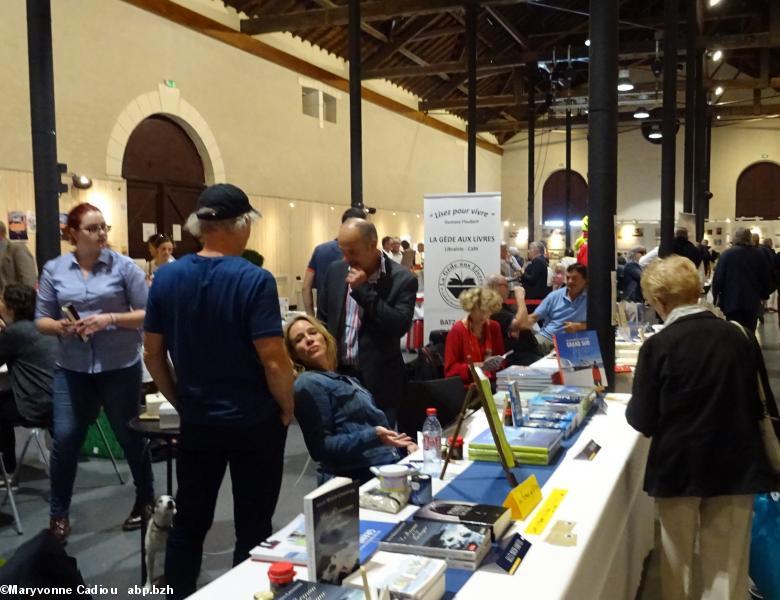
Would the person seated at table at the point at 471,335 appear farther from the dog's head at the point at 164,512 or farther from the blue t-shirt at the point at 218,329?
the blue t-shirt at the point at 218,329

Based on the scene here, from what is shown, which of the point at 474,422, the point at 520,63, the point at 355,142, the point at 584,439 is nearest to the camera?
the point at 584,439

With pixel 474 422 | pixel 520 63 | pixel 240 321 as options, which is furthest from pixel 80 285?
pixel 520 63

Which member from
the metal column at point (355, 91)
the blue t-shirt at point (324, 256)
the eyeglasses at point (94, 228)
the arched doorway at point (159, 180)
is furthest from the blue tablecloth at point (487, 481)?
the arched doorway at point (159, 180)

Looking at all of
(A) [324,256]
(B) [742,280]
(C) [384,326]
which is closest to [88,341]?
(C) [384,326]

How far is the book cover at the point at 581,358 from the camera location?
3.28 m

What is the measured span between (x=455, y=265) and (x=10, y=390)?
3.73 metres

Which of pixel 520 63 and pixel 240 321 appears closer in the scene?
pixel 240 321

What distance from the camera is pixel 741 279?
7836 mm

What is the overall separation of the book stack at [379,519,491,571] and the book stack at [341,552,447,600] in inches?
1.4

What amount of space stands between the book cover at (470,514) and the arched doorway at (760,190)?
22378 mm

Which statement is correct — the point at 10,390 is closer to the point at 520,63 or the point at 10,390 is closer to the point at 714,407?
the point at 714,407

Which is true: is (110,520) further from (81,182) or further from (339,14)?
(339,14)

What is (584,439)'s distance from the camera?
8.82 ft

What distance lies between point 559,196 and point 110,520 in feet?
69.9
